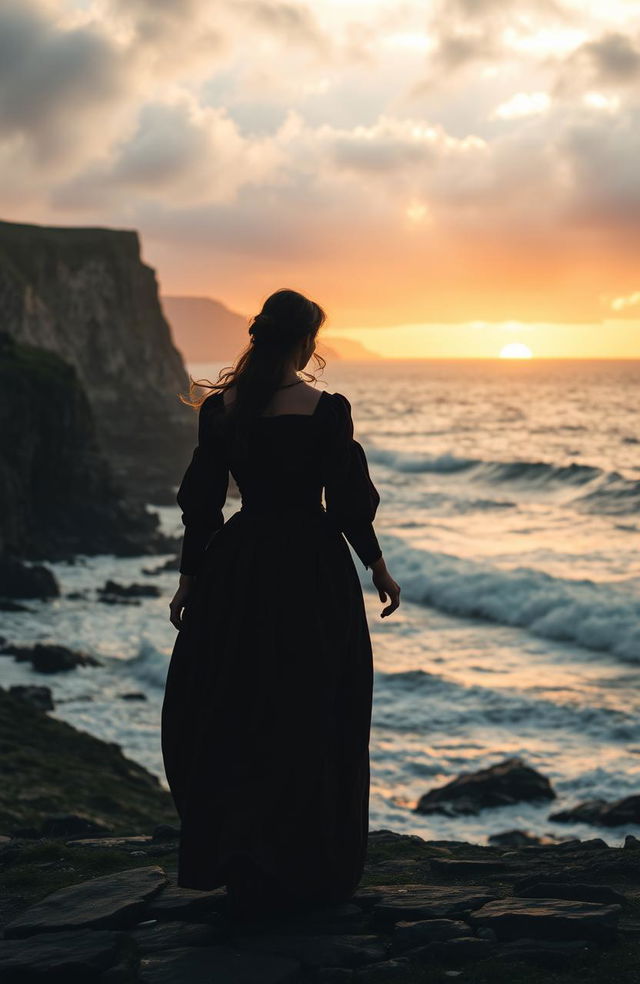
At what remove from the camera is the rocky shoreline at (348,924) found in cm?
397

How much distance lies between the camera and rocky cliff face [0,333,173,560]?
96.6 ft

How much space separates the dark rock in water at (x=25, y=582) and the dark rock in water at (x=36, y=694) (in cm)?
880

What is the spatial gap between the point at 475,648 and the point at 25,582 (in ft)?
35.3

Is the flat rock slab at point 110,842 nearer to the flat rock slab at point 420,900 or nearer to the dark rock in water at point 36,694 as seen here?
the flat rock slab at point 420,900

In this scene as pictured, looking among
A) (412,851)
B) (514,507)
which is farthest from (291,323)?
(514,507)

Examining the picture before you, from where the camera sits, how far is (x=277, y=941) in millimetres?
4195

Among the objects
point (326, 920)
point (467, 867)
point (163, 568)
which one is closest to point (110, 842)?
point (467, 867)

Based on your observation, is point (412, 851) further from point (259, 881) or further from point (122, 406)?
point (122, 406)

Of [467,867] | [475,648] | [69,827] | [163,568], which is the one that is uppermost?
[467,867]

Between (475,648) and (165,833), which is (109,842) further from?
(475,648)

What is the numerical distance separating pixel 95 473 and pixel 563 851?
30205 mm

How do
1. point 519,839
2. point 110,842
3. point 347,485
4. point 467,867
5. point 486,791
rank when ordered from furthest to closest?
point 486,791 < point 519,839 < point 110,842 < point 467,867 < point 347,485

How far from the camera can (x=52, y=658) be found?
18.2 meters

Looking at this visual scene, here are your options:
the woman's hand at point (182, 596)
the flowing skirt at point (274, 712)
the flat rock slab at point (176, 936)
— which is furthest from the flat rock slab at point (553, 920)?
the woman's hand at point (182, 596)
